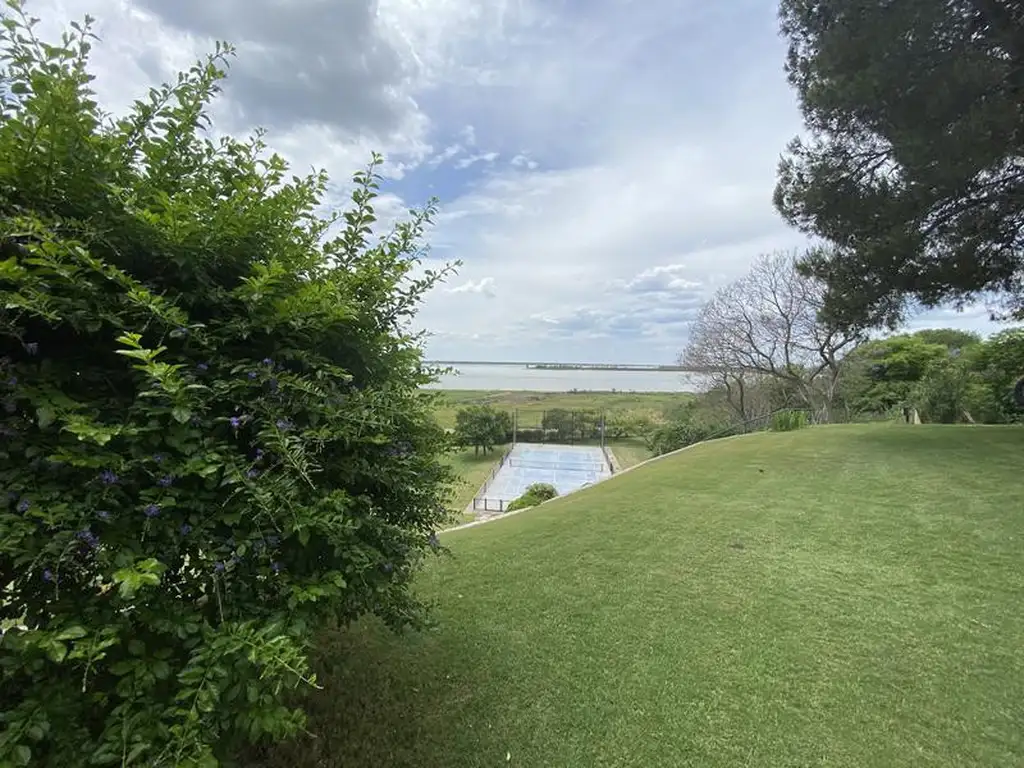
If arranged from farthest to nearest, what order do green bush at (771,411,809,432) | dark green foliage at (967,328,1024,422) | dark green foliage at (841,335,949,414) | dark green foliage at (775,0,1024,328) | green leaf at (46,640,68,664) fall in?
dark green foliage at (841,335,949,414), green bush at (771,411,809,432), dark green foliage at (967,328,1024,422), dark green foliage at (775,0,1024,328), green leaf at (46,640,68,664)

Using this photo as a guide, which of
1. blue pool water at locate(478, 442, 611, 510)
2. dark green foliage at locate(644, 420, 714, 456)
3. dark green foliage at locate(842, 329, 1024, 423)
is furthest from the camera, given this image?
blue pool water at locate(478, 442, 611, 510)

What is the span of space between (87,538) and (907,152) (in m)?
8.23

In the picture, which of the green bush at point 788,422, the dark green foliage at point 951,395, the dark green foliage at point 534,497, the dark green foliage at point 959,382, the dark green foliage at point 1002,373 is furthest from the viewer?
the dark green foliage at point 534,497

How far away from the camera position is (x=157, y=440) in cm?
124

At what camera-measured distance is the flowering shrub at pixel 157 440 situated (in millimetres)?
1134

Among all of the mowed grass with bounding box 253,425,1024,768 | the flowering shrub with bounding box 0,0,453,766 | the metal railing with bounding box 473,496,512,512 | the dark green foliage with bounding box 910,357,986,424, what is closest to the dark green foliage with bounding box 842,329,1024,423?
the dark green foliage with bounding box 910,357,986,424

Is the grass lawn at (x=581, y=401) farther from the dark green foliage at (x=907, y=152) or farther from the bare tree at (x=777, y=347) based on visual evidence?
the dark green foliage at (x=907, y=152)

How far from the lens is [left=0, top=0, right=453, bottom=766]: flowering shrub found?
1134 mm

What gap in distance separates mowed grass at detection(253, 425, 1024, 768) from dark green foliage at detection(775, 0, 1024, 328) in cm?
374

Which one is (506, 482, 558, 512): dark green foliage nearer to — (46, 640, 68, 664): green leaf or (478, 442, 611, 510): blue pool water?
(478, 442, 611, 510): blue pool water

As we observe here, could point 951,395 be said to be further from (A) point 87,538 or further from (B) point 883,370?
(A) point 87,538

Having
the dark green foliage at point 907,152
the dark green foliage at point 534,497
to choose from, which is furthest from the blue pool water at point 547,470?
the dark green foliage at point 907,152

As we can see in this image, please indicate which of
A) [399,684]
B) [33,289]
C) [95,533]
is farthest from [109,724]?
[399,684]

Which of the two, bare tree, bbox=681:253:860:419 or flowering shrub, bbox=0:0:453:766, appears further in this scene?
bare tree, bbox=681:253:860:419
